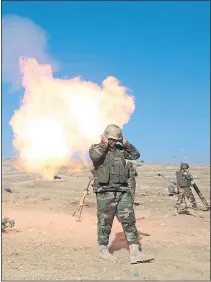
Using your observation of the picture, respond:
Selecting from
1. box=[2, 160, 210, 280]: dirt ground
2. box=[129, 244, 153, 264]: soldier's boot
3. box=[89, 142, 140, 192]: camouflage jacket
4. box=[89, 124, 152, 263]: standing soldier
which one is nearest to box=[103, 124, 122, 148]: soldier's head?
box=[89, 124, 152, 263]: standing soldier

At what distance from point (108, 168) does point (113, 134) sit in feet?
1.92

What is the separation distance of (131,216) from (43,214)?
270 inches

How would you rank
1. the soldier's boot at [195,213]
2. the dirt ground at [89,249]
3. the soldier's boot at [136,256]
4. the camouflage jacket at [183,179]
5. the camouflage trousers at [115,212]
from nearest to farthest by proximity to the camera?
the dirt ground at [89,249]
the soldier's boot at [136,256]
the camouflage trousers at [115,212]
the soldier's boot at [195,213]
the camouflage jacket at [183,179]

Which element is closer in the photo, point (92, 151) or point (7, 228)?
point (92, 151)

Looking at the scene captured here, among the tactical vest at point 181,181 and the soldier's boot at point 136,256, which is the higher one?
the tactical vest at point 181,181

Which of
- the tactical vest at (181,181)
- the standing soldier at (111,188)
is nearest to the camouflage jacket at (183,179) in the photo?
the tactical vest at (181,181)

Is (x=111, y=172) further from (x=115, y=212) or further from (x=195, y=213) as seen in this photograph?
(x=195, y=213)

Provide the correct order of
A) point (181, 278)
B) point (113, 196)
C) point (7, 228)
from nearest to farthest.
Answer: point (181, 278)
point (113, 196)
point (7, 228)

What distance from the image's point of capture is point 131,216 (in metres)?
7.65

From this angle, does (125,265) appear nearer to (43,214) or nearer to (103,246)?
(103,246)

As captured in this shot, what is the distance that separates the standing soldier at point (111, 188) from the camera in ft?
25.0

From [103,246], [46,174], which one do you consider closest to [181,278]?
[103,246]

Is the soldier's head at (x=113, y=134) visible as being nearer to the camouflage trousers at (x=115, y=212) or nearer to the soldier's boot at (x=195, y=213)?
the camouflage trousers at (x=115, y=212)

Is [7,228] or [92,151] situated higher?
[92,151]
